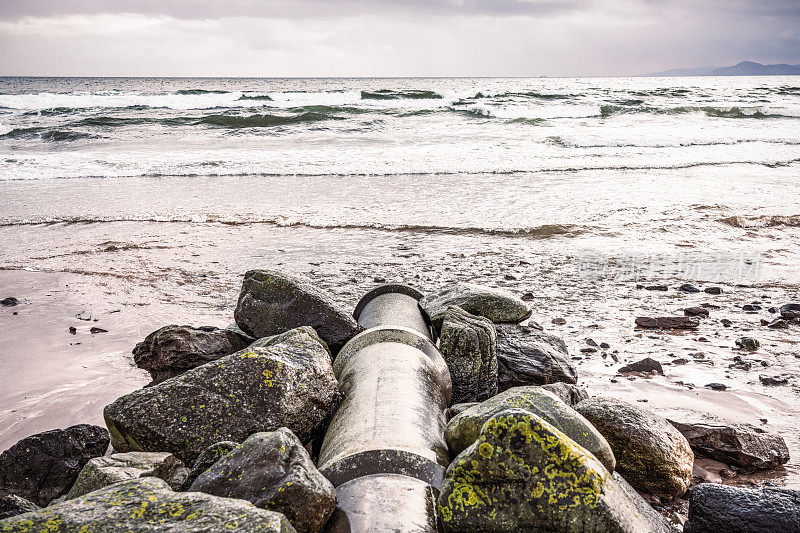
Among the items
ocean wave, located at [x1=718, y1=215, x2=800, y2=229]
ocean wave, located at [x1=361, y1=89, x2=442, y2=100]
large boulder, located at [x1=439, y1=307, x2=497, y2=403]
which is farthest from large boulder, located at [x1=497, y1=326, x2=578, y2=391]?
ocean wave, located at [x1=361, y1=89, x2=442, y2=100]

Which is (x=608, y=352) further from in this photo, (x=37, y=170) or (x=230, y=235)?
(x=37, y=170)

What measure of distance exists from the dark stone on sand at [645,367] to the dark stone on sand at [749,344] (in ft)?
2.83

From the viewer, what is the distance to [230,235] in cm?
838

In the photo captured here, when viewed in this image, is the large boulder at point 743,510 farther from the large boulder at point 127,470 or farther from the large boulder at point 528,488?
the large boulder at point 127,470

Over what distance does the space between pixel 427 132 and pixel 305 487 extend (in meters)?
21.0

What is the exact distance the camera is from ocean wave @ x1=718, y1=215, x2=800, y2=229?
343 inches

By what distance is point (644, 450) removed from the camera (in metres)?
3.07

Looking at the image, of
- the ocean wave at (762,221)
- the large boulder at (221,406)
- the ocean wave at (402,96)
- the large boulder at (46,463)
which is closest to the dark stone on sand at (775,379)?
the large boulder at (221,406)

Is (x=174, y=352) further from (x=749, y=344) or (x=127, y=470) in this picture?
(x=749, y=344)

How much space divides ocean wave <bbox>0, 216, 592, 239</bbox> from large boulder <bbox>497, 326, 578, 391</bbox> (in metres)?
3.94

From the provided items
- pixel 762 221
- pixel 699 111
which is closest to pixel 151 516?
pixel 762 221

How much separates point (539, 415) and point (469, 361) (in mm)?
1286

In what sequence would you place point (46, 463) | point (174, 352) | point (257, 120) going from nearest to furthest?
point (46, 463) < point (174, 352) < point (257, 120)

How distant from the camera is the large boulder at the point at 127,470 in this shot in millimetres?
2375
